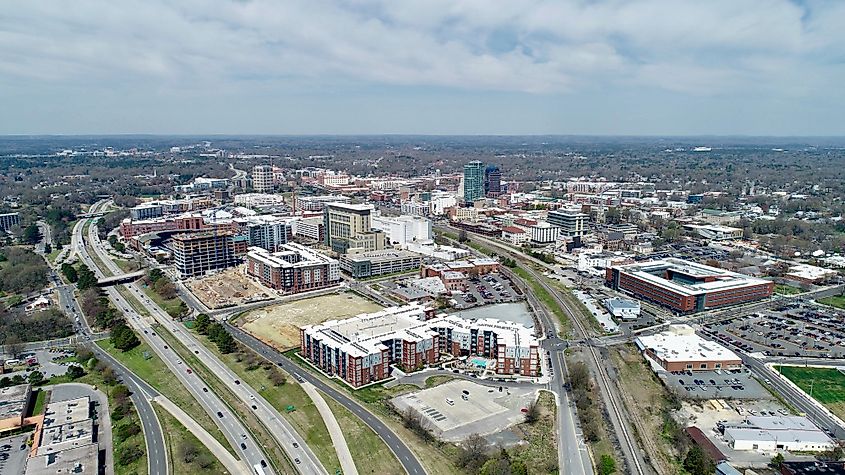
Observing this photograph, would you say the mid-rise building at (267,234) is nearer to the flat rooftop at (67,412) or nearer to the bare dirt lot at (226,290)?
the bare dirt lot at (226,290)

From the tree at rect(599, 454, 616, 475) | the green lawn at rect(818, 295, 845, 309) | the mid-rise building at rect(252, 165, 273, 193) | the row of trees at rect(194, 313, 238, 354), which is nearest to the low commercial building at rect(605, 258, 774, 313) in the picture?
the green lawn at rect(818, 295, 845, 309)

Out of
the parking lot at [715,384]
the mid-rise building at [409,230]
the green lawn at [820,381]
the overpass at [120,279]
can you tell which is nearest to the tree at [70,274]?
the overpass at [120,279]

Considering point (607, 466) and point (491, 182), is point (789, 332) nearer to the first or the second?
point (607, 466)

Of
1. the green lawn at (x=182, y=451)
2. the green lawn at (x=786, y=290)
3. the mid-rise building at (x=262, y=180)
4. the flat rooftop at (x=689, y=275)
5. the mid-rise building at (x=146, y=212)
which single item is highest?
the mid-rise building at (x=262, y=180)

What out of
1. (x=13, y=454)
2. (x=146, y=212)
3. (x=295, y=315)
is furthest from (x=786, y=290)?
(x=146, y=212)

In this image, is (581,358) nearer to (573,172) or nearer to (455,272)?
(455,272)

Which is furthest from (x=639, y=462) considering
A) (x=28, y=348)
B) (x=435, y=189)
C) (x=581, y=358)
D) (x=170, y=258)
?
(x=435, y=189)

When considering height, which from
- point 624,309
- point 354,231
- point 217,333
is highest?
point 354,231
